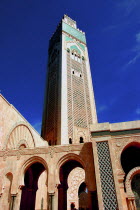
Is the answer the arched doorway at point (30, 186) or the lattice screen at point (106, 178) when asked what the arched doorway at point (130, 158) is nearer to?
the lattice screen at point (106, 178)

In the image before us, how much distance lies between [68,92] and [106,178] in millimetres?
9149

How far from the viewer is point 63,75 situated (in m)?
15.1

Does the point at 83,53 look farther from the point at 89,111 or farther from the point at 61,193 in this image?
the point at 61,193

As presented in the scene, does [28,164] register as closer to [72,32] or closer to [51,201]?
[51,201]

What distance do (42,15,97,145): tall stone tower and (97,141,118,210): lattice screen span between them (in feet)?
16.9

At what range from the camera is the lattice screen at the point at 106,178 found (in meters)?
6.00

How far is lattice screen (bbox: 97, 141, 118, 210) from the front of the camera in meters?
6.00

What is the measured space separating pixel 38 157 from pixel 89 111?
8.26 m

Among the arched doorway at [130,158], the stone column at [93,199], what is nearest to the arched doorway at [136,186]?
the arched doorway at [130,158]

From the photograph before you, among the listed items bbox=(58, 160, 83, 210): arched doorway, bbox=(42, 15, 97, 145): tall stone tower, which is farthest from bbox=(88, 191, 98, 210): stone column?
bbox=(42, 15, 97, 145): tall stone tower

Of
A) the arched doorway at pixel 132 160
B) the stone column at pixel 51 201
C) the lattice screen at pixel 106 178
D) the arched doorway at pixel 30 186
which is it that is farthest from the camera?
the arched doorway at pixel 30 186

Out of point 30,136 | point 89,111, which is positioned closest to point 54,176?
point 30,136

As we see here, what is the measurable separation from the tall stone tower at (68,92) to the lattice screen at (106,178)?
5.14m

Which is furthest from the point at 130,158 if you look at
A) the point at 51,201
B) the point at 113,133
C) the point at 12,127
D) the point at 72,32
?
the point at 72,32
